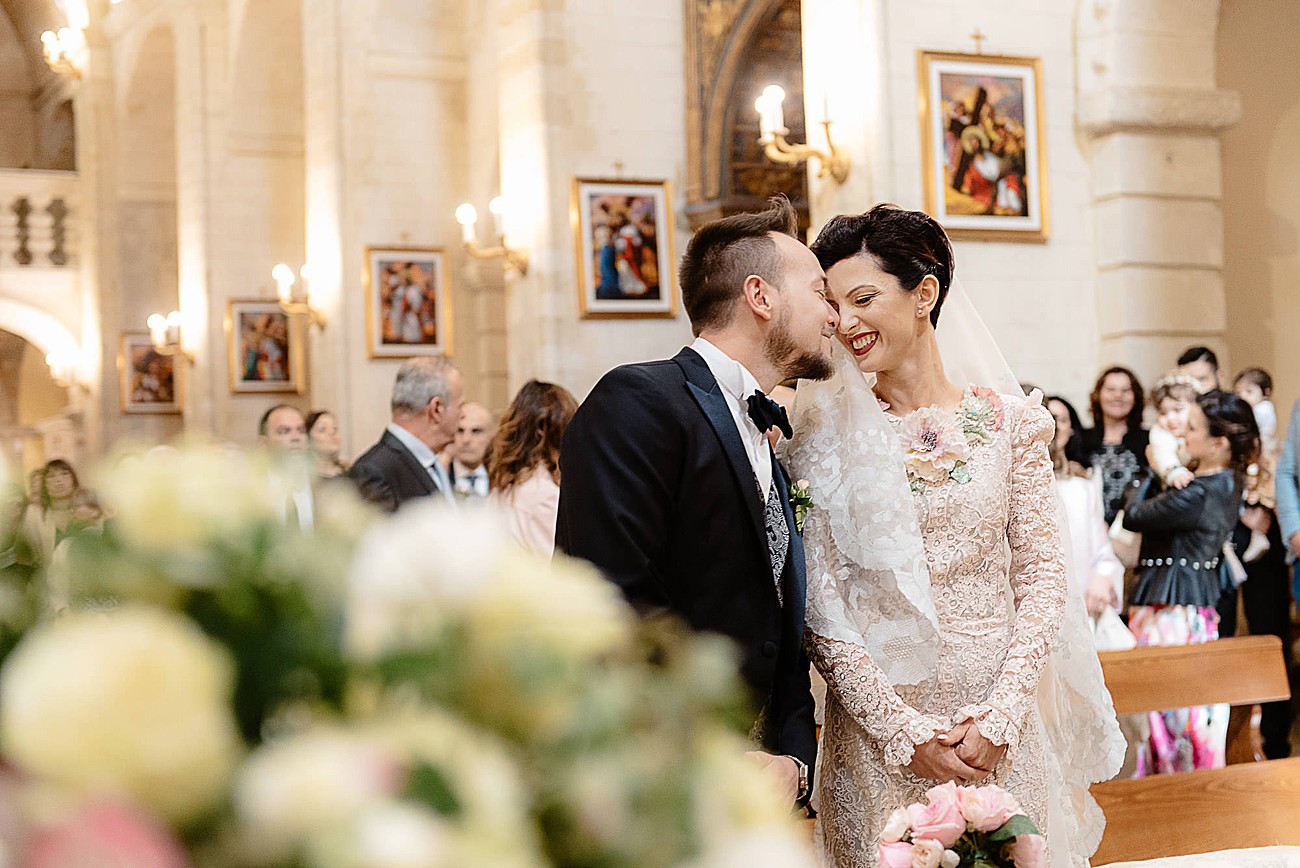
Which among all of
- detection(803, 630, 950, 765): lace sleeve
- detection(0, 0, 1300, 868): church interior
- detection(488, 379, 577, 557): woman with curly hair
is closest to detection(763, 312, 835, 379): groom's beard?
detection(803, 630, 950, 765): lace sleeve

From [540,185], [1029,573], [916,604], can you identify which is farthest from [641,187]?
[916,604]

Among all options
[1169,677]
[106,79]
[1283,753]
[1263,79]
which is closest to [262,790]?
[1169,677]

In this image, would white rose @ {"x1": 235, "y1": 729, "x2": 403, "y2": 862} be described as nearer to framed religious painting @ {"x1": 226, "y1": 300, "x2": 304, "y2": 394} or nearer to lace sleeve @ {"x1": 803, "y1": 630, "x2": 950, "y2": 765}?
lace sleeve @ {"x1": 803, "y1": 630, "x2": 950, "y2": 765}

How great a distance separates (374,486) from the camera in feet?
16.4

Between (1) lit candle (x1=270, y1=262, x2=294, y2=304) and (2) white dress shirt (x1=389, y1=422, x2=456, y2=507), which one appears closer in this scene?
(2) white dress shirt (x1=389, y1=422, x2=456, y2=507)

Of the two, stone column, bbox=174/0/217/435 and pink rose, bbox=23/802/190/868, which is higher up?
stone column, bbox=174/0/217/435

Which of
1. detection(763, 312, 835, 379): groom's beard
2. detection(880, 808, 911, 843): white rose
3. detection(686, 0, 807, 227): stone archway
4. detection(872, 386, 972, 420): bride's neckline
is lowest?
detection(880, 808, 911, 843): white rose

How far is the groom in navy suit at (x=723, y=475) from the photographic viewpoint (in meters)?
2.46

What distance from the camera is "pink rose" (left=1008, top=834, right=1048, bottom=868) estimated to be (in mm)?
2010

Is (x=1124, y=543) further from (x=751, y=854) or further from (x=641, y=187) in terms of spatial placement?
(x=751, y=854)

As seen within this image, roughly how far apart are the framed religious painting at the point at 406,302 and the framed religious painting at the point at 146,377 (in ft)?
22.7

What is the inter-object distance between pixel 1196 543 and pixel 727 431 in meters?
3.93

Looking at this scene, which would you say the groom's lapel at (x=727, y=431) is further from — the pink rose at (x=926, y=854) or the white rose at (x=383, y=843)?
the white rose at (x=383, y=843)

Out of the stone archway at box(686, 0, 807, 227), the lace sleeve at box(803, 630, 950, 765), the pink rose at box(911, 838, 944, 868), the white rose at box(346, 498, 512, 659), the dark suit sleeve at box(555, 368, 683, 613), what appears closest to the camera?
the white rose at box(346, 498, 512, 659)
